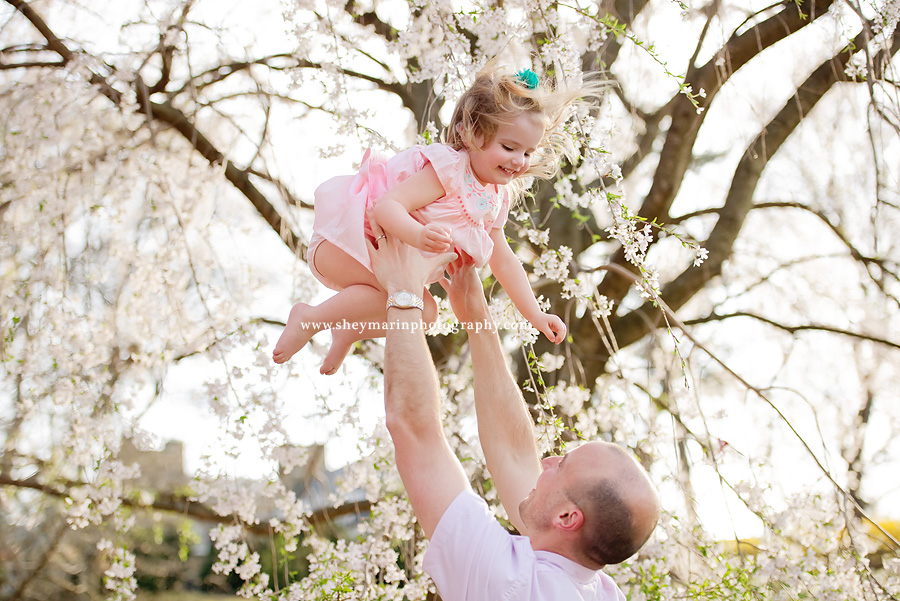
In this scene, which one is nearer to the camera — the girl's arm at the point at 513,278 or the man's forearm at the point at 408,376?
the man's forearm at the point at 408,376

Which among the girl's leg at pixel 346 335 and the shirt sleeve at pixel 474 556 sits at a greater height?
the girl's leg at pixel 346 335

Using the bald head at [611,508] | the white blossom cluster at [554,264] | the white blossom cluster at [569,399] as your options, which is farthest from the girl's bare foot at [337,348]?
the white blossom cluster at [569,399]

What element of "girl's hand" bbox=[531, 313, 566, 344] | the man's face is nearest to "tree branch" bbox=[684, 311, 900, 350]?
"girl's hand" bbox=[531, 313, 566, 344]

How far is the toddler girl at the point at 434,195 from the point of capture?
1.90 metres

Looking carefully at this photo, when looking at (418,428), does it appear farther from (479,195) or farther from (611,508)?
(479,195)

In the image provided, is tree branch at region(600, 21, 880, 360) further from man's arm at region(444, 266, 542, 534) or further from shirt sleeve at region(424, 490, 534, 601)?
shirt sleeve at region(424, 490, 534, 601)

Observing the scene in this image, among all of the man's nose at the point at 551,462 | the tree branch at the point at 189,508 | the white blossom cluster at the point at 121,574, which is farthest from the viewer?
the tree branch at the point at 189,508

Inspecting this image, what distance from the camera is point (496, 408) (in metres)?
2.04

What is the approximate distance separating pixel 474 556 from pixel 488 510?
0.36 feet

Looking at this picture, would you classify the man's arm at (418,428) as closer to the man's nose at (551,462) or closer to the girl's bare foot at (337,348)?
the man's nose at (551,462)

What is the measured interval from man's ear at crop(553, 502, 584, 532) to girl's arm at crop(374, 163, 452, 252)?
561mm

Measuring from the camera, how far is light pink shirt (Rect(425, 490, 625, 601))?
1559mm

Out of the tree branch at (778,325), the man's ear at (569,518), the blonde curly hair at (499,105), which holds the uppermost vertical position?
the tree branch at (778,325)

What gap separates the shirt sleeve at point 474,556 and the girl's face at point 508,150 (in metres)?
0.74
